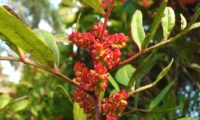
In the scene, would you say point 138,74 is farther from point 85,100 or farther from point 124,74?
point 124,74

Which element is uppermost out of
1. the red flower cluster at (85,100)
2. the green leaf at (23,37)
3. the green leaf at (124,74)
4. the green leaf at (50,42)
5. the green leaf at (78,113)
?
the green leaf at (124,74)

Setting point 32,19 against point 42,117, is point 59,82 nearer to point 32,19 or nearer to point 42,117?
point 42,117

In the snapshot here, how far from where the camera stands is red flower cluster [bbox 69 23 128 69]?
1.01 metres

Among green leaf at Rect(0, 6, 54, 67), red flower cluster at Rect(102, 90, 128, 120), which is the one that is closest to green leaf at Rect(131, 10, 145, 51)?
red flower cluster at Rect(102, 90, 128, 120)

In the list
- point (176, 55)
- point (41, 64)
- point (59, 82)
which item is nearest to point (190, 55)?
point (176, 55)

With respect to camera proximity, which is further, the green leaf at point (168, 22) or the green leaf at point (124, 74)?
the green leaf at point (124, 74)

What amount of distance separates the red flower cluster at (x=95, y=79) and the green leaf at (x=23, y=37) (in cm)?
9

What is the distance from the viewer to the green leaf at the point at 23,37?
2.88ft

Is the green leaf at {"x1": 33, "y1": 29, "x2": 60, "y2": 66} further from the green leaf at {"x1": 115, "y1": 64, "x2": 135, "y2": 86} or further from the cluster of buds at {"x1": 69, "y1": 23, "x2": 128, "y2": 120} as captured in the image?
the green leaf at {"x1": 115, "y1": 64, "x2": 135, "y2": 86}

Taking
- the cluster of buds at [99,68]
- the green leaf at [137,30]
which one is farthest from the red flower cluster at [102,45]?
the green leaf at [137,30]

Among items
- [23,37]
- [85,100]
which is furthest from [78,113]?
[23,37]

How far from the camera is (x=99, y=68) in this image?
3.22ft

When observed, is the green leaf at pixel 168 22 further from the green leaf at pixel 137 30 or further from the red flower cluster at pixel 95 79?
the red flower cluster at pixel 95 79

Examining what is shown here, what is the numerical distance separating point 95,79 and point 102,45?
0.08 metres
